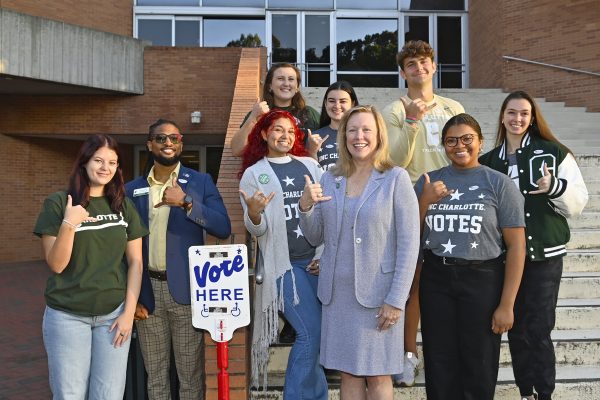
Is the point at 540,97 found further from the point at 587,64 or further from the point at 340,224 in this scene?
the point at 340,224

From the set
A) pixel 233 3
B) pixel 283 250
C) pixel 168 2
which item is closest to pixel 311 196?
pixel 283 250

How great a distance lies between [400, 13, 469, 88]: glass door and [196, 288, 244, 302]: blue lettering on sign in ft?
49.9

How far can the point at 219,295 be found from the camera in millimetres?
2908

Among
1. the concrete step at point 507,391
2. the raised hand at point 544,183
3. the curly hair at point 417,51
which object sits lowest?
the concrete step at point 507,391

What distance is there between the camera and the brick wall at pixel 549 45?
12.8 m

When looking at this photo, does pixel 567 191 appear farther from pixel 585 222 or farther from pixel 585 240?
pixel 585 222

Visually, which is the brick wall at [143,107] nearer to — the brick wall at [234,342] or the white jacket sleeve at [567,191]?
the brick wall at [234,342]

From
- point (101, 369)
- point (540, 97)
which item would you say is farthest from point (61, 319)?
point (540, 97)

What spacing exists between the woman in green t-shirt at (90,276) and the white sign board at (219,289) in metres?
0.46

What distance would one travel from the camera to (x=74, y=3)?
14.5 meters

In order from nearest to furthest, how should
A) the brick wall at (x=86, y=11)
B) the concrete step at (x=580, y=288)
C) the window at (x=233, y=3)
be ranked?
Answer: 1. the concrete step at (x=580, y=288)
2. the brick wall at (x=86, y=11)
3. the window at (x=233, y=3)

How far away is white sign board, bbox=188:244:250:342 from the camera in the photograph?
9.46ft

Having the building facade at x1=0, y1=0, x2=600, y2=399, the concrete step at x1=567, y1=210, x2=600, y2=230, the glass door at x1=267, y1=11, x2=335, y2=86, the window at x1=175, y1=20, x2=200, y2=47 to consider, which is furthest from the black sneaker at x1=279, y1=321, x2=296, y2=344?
the window at x1=175, y1=20, x2=200, y2=47

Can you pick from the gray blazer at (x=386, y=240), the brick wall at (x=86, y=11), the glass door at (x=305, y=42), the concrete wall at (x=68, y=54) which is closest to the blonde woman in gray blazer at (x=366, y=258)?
the gray blazer at (x=386, y=240)
